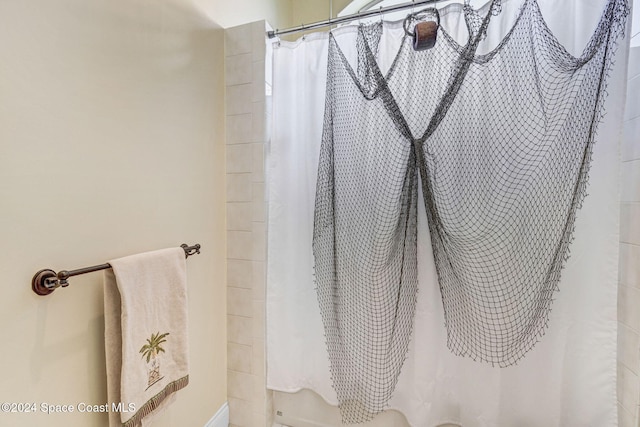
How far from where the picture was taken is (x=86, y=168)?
0.78 metres

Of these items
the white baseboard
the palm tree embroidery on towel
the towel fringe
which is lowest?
the white baseboard

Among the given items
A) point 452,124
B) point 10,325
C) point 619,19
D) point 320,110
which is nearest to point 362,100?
point 320,110

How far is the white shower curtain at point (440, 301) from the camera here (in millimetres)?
1051

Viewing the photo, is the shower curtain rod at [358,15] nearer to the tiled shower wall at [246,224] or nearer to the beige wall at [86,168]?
the tiled shower wall at [246,224]

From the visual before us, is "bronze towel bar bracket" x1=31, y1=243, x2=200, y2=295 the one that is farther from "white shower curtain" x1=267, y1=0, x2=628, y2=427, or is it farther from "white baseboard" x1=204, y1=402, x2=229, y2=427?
"white baseboard" x1=204, y1=402, x2=229, y2=427

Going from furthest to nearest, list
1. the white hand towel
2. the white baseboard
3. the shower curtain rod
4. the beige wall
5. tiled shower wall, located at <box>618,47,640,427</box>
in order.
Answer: the white baseboard < the shower curtain rod < tiled shower wall, located at <box>618,47,640,427</box> < the white hand towel < the beige wall

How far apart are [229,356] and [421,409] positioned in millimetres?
956

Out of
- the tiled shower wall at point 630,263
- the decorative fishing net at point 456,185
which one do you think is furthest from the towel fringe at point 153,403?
the tiled shower wall at point 630,263

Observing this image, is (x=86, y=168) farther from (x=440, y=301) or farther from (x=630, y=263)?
(x=630, y=263)

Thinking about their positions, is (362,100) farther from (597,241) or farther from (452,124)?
(597,241)

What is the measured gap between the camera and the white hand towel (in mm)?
800

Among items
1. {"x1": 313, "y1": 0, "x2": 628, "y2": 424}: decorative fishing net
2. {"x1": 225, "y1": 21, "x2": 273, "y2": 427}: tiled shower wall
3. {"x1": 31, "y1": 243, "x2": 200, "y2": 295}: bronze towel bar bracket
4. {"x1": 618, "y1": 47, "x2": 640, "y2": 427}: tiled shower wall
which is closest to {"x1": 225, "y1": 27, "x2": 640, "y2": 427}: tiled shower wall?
{"x1": 225, "y1": 21, "x2": 273, "y2": 427}: tiled shower wall

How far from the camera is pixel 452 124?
116cm

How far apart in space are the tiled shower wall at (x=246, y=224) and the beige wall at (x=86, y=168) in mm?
165
